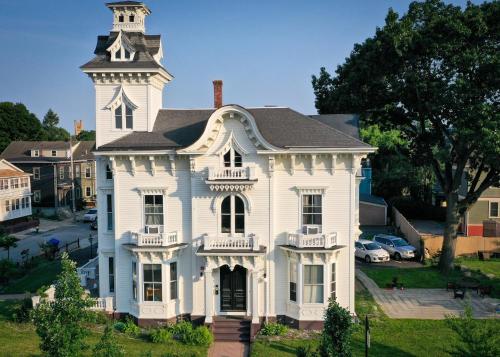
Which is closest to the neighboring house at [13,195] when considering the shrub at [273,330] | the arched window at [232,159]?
the arched window at [232,159]

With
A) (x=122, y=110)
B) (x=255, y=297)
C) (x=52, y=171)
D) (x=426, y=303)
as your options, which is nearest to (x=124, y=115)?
(x=122, y=110)

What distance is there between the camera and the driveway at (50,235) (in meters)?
43.4

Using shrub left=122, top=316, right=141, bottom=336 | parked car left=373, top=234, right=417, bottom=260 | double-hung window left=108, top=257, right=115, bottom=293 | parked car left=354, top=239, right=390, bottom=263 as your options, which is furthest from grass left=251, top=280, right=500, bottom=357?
parked car left=373, top=234, right=417, bottom=260

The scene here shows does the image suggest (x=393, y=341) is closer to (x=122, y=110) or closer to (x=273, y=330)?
(x=273, y=330)

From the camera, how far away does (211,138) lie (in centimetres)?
2322

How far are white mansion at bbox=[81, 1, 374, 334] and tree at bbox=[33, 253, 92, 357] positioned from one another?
7.82 m

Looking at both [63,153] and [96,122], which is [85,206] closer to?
[63,153]

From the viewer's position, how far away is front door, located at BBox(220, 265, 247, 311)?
2406 cm

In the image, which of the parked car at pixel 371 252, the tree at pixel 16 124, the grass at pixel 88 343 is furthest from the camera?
the tree at pixel 16 124

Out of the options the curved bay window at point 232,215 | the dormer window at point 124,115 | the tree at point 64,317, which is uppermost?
the dormer window at point 124,115

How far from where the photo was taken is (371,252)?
36.7 meters

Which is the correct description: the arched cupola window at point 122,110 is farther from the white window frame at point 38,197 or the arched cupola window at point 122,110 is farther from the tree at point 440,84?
the white window frame at point 38,197

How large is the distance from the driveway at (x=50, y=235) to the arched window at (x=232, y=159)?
25.5m

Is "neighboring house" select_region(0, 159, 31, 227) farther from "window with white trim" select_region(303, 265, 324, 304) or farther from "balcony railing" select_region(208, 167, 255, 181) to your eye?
"window with white trim" select_region(303, 265, 324, 304)
